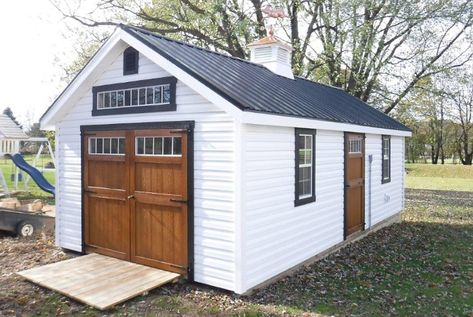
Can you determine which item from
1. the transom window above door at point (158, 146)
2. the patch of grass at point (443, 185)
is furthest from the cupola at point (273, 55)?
the patch of grass at point (443, 185)

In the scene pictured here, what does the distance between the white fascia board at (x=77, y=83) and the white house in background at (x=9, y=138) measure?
788 cm

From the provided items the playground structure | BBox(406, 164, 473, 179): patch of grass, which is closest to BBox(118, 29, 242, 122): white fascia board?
the playground structure

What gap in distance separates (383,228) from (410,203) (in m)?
6.54

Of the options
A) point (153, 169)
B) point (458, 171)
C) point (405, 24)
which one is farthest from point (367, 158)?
point (458, 171)

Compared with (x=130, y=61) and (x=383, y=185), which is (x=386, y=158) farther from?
(x=130, y=61)

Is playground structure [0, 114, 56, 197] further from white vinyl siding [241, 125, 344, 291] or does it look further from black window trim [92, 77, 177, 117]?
white vinyl siding [241, 125, 344, 291]

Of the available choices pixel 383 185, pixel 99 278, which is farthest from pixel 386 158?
pixel 99 278

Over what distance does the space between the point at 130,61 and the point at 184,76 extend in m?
1.53

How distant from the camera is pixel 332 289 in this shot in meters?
6.52

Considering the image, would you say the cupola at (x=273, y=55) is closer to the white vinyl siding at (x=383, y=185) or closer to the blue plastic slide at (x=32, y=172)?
the white vinyl siding at (x=383, y=185)

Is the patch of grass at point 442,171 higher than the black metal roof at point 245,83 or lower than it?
lower

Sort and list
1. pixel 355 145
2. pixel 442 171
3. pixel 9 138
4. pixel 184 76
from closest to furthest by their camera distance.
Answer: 1. pixel 184 76
2. pixel 355 145
3. pixel 9 138
4. pixel 442 171

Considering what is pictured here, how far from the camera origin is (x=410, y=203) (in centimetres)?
1733

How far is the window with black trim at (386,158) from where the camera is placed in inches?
457
